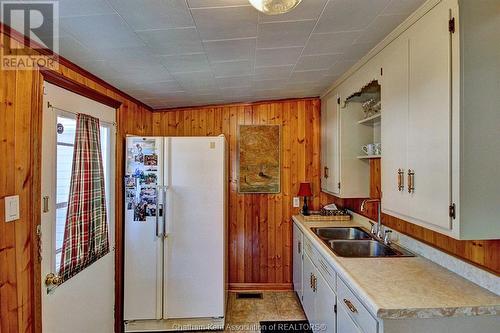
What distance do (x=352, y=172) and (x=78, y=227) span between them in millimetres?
2317

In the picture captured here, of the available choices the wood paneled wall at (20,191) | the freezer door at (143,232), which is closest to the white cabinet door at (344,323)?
the freezer door at (143,232)

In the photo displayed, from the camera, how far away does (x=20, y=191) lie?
1.45 meters

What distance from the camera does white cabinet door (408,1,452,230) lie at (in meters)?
1.32

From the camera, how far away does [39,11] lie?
1237mm

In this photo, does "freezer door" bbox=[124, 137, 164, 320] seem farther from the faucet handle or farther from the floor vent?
the faucet handle

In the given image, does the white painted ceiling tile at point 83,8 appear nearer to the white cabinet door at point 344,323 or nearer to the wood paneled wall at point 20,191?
the wood paneled wall at point 20,191

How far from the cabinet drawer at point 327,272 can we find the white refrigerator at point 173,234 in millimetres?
918

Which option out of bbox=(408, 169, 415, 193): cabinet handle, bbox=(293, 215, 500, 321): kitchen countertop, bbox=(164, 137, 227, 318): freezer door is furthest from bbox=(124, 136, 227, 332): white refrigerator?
bbox=(408, 169, 415, 193): cabinet handle

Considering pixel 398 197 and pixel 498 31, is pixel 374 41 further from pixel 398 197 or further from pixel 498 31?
pixel 398 197

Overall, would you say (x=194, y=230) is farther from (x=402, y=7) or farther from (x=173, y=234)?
(x=402, y=7)

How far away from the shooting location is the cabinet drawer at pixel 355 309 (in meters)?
1.34

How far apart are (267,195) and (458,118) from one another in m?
2.40

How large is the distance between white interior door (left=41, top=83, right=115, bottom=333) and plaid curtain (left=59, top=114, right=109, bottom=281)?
38mm

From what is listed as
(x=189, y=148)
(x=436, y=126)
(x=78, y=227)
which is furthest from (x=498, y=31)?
(x=78, y=227)
